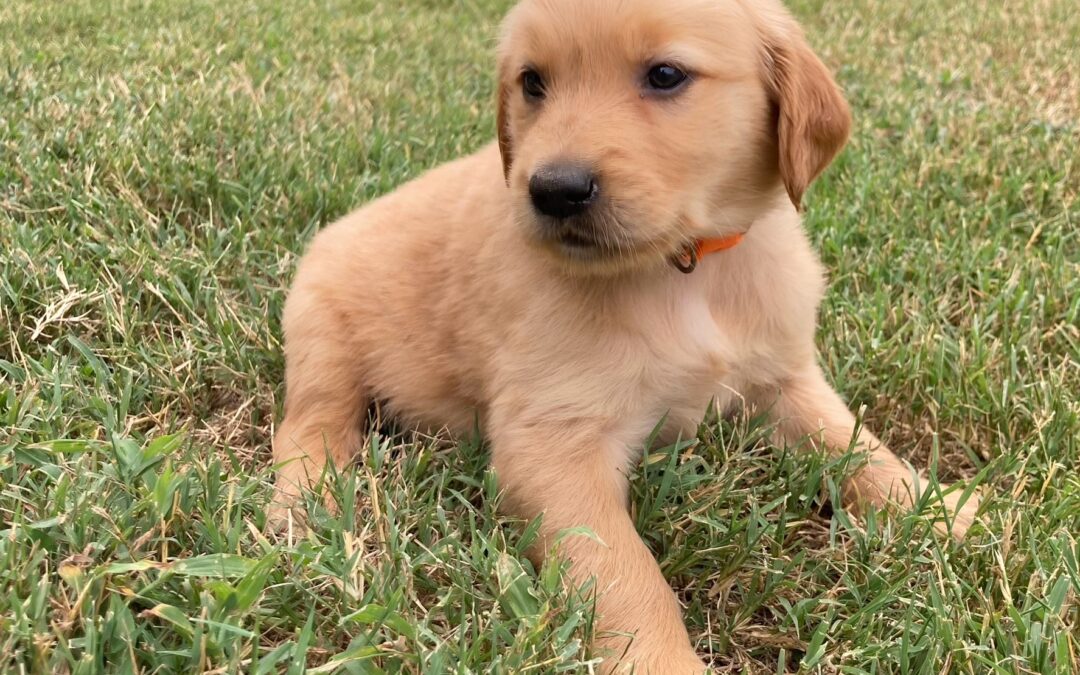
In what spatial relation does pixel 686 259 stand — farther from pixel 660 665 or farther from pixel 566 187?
pixel 660 665

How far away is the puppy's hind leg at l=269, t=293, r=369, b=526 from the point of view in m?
2.49

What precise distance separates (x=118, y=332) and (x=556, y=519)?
1581mm

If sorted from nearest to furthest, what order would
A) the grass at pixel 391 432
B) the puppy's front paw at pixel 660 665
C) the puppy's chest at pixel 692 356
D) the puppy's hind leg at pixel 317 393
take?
the grass at pixel 391 432, the puppy's front paw at pixel 660 665, the puppy's chest at pixel 692 356, the puppy's hind leg at pixel 317 393

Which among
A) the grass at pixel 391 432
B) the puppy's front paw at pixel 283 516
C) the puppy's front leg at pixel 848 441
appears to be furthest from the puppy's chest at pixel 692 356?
the puppy's front paw at pixel 283 516

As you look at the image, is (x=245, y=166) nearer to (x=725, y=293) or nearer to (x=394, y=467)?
(x=394, y=467)

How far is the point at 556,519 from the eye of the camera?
6.42 ft

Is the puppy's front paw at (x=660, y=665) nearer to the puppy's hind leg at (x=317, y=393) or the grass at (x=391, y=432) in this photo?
the grass at (x=391, y=432)

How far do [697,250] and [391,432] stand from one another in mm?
1147

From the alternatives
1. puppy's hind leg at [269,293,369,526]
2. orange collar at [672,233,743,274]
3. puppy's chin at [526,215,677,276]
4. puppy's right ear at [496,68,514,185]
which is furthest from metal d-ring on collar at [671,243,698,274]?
puppy's hind leg at [269,293,369,526]

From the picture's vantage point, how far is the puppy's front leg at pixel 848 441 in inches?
88.0

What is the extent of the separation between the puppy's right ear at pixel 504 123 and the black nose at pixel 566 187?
497 millimetres

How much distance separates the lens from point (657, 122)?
6.50ft

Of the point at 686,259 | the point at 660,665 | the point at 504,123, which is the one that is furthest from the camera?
the point at 504,123

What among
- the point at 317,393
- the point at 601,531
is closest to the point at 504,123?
the point at 317,393
